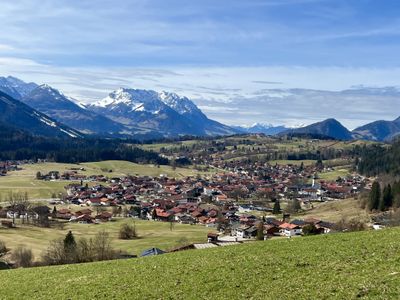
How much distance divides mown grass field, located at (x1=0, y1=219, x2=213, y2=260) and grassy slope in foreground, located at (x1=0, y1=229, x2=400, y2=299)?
6288 centimetres

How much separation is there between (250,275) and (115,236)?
102 metres

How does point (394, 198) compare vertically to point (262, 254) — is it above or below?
below

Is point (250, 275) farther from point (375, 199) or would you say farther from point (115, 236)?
point (375, 199)

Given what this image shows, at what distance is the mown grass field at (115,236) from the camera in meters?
104

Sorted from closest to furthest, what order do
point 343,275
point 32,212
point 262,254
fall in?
point 343,275 < point 262,254 < point 32,212

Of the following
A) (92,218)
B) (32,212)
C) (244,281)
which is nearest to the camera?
(244,281)

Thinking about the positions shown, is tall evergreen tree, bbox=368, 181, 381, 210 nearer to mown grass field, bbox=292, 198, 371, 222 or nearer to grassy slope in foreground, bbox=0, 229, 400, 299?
mown grass field, bbox=292, 198, 371, 222

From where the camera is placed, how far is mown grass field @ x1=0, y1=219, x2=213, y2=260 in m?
104

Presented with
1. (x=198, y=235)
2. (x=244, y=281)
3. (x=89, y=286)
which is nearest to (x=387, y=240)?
(x=244, y=281)

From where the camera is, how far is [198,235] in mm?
123750

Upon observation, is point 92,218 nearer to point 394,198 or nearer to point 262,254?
point 394,198

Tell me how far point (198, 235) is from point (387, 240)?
9692 centimetres

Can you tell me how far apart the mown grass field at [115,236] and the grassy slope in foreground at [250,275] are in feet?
206

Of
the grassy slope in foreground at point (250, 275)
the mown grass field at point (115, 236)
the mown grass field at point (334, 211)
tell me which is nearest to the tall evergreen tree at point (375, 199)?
the mown grass field at point (334, 211)
